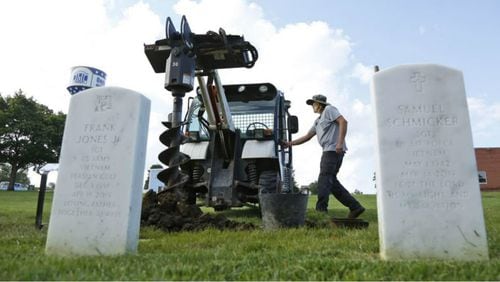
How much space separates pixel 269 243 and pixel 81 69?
551 centimetres

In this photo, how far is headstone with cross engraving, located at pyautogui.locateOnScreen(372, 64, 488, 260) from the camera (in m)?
3.07

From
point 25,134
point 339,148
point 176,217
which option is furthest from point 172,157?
point 25,134

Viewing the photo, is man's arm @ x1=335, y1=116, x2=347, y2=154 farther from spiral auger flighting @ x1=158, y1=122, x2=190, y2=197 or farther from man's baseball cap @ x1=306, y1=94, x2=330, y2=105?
spiral auger flighting @ x1=158, y1=122, x2=190, y2=197

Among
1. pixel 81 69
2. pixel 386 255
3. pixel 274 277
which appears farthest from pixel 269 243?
pixel 81 69

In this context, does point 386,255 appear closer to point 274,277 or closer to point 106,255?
point 274,277

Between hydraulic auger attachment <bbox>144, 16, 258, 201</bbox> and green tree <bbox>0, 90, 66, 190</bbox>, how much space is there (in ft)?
113

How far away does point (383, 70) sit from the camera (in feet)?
11.3

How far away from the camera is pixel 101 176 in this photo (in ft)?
11.7

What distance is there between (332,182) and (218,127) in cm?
229

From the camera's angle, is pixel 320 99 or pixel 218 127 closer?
pixel 320 99

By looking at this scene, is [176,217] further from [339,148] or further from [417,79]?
[417,79]

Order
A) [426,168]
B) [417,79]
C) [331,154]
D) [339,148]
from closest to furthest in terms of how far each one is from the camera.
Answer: [426,168]
[417,79]
[339,148]
[331,154]

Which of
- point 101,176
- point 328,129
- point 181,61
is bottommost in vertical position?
point 101,176

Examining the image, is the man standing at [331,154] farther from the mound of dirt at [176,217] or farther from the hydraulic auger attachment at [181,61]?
the hydraulic auger attachment at [181,61]
